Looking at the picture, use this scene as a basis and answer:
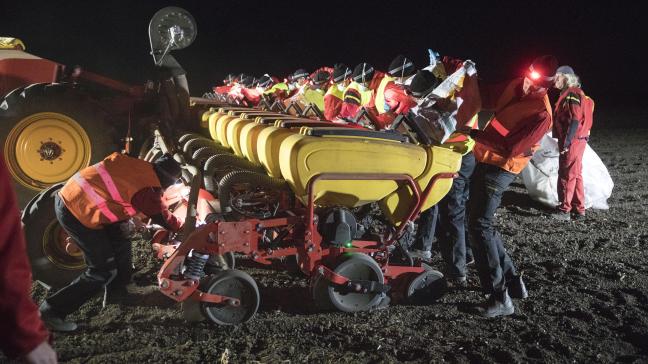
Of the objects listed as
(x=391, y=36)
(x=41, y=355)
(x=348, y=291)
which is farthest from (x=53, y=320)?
(x=391, y=36)

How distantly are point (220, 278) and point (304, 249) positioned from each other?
0.64 m

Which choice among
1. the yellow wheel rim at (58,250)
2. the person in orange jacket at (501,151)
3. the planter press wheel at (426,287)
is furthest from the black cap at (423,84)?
the yellow wheel rim at (58,250)

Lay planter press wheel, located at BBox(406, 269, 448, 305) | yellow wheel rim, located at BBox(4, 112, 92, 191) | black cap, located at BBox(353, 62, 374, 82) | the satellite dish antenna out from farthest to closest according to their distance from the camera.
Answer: black cap, located at BBox(353, 62, 374, 82)
the satellite dish antenna
yellow wheel rim, located at BBox(4, 112, 92, 191)
planter press wheel, located at BBox(406, 269, 448, 305)

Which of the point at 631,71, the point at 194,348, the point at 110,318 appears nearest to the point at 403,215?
the point at 194,348

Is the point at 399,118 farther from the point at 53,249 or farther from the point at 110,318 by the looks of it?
the point at 53,249

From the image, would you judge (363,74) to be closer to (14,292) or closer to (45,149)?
(45,149)

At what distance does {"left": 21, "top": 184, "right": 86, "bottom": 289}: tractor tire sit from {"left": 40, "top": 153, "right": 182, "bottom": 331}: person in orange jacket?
65 cm

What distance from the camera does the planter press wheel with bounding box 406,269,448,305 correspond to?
14.2 feet

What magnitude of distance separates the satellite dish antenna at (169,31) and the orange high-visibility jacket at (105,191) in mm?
3579

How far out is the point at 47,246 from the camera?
14.4ft

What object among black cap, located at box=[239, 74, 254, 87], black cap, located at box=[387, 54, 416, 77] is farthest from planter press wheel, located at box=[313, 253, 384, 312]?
black cap, located at box=[239, 74, 254, 87]

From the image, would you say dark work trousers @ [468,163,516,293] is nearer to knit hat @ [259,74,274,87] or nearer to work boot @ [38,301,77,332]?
work boot @ [38,301,77,332]

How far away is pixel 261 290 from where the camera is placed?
181 inches

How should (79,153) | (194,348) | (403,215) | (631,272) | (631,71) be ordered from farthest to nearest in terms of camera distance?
1. (631,71)
2. (79,153)
3. (631,272)
4. (403,215)
5. (194,348)
